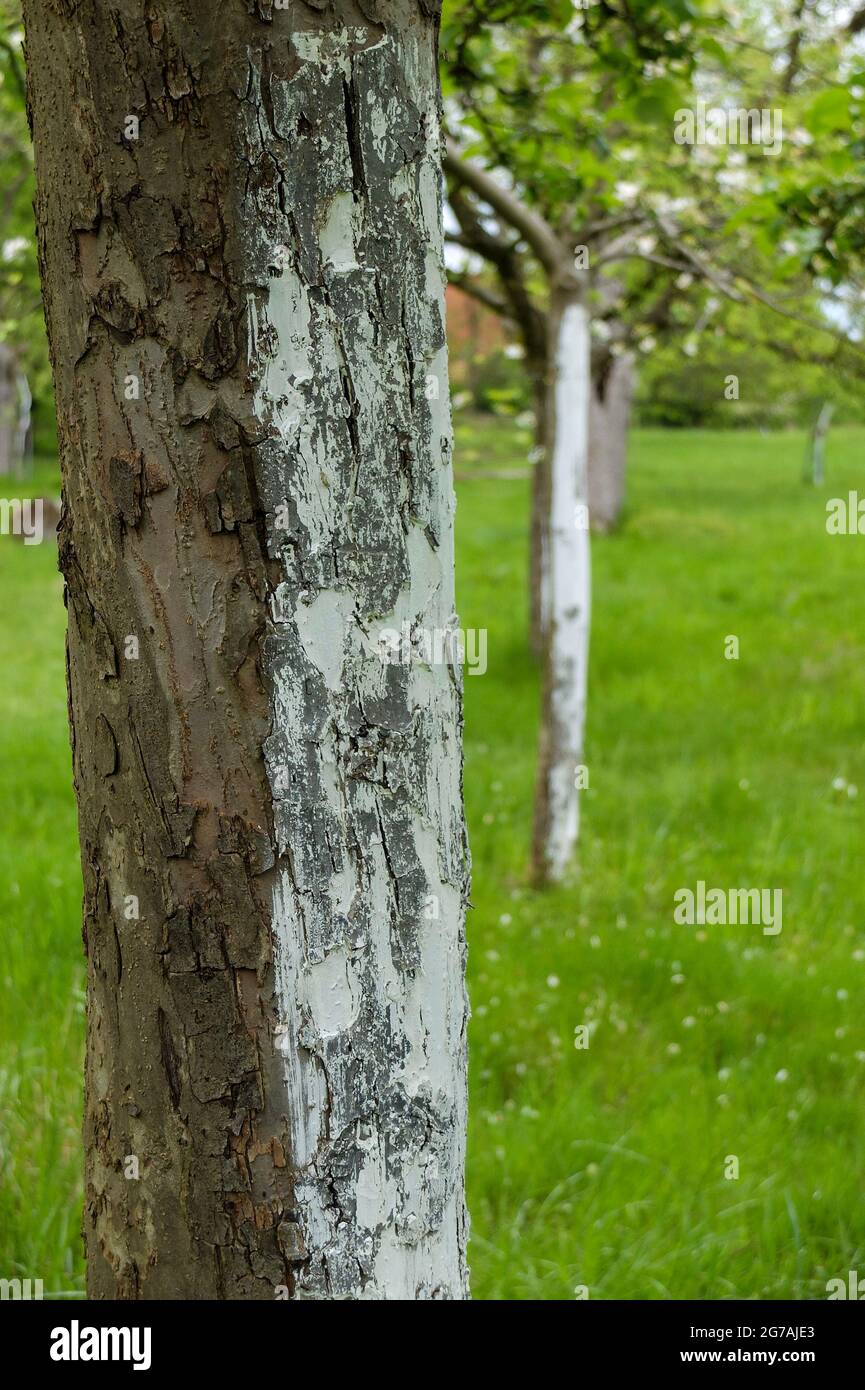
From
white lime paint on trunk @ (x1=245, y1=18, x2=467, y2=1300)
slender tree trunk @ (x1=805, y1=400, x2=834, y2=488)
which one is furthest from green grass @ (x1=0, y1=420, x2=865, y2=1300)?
slender tree trunk @ (x1=805, y1=400, x2=834, y2=488)

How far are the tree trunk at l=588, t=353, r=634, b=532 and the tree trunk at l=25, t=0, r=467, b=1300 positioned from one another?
1274cm

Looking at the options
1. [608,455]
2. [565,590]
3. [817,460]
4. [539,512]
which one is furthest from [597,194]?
[817,460]

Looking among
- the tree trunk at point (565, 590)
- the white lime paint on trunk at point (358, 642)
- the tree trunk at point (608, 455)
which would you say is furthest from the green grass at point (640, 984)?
the tree trunk at point (608, 455)

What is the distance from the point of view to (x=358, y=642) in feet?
5.03

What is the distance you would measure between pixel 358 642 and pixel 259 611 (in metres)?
0.14

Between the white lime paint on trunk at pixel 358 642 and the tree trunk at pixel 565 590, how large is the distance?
3.81 m

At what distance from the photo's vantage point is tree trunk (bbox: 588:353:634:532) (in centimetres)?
1416

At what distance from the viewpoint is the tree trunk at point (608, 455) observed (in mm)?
14156

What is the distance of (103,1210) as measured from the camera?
1731 mm

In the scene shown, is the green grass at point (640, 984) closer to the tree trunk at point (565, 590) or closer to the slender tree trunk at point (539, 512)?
the tree trunk at point (565, 590)

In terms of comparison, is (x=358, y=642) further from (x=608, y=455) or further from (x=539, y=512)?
(x=608, y=455)

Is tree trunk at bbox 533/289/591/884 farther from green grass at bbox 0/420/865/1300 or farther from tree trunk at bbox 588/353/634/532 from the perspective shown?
tree trunk at bbox 588/353/634/532
